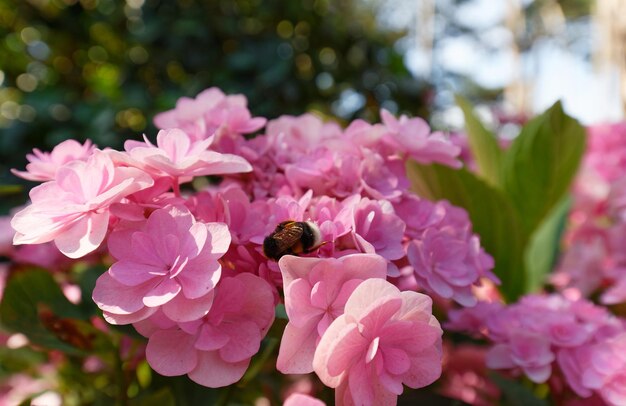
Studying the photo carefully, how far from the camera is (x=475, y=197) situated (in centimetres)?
79

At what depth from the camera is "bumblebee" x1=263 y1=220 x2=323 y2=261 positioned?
1.22 feet

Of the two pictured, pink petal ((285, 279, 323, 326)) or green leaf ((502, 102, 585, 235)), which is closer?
pink petal ((285, 279, 323, 326))

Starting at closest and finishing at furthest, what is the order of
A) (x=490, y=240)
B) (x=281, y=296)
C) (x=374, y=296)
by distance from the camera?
(x=374, y=296) < (x=281, y=296) < (x=490, y=240)

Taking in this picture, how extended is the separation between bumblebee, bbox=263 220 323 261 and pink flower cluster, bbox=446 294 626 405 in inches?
10.0

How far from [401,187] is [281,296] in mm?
138

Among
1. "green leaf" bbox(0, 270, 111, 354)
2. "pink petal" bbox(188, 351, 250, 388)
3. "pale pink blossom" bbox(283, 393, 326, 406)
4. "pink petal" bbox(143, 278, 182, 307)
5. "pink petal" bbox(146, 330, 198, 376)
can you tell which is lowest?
"green leaf" bbox(0, 270, 111, 354)

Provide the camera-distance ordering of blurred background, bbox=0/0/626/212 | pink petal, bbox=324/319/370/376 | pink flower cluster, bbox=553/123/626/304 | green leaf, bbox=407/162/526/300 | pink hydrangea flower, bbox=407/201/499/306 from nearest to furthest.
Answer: pink petal, bbox=324/319/370/376, pink hydrangea flower, bbox=407/201/499/306, green leaf, bbox=407/162/526/300, pink flower cluster, bbox=553/123/626/304, blurred background, bbox=0/0/626/212

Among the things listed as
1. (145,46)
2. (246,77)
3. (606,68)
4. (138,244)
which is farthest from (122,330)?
(606,68)

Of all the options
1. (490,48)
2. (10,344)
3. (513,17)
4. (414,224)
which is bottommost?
(490,48)

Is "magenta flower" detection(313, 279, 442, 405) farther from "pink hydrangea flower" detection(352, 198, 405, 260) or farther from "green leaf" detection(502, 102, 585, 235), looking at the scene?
"green leaf" detection(502, 102, 585, 235)

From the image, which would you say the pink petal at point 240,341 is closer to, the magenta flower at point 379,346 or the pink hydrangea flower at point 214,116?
the magenta flower at point 379,346

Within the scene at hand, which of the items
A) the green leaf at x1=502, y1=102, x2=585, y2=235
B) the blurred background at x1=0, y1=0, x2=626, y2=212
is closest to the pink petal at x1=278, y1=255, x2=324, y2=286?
the green leaf at x1=502, y1=102, x2=585, y2=235

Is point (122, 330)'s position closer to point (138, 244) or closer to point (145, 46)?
point (138, 244)

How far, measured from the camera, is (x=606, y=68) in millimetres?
3414
